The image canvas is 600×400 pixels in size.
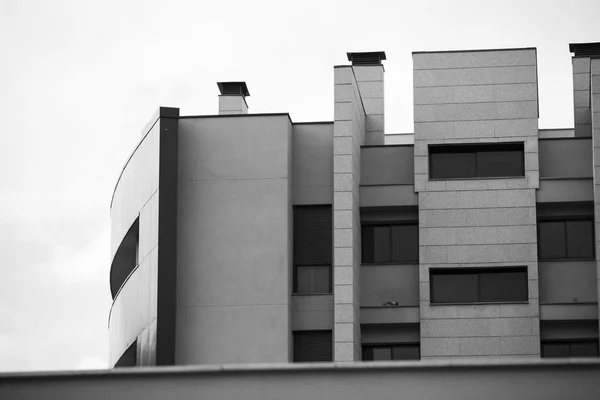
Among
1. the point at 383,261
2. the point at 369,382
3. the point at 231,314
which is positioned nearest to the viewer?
the point at 369,382

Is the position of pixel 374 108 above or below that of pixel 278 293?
above

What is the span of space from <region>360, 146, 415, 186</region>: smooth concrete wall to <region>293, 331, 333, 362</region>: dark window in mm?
6151

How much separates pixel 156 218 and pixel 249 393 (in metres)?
19.2

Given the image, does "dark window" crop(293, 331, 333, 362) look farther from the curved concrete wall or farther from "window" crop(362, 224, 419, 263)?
the curved concrete wall

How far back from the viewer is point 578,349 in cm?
4250

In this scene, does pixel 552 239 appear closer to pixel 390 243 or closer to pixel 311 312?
pixel 390 243

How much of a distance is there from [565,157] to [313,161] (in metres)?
8.87

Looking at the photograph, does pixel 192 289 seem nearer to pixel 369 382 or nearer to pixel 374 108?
pixel 374 108

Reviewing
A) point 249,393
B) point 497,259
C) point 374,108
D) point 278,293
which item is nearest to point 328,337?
point 278,293

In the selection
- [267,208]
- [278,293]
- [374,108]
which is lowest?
[278,293]

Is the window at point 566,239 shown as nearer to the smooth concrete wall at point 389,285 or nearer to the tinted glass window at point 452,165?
the tinted glass window at point 452,165

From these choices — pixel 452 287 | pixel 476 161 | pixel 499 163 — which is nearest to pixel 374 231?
pixel 452 287

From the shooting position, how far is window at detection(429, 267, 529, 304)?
43.0 m

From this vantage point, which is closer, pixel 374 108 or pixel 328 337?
pixel 328 337
